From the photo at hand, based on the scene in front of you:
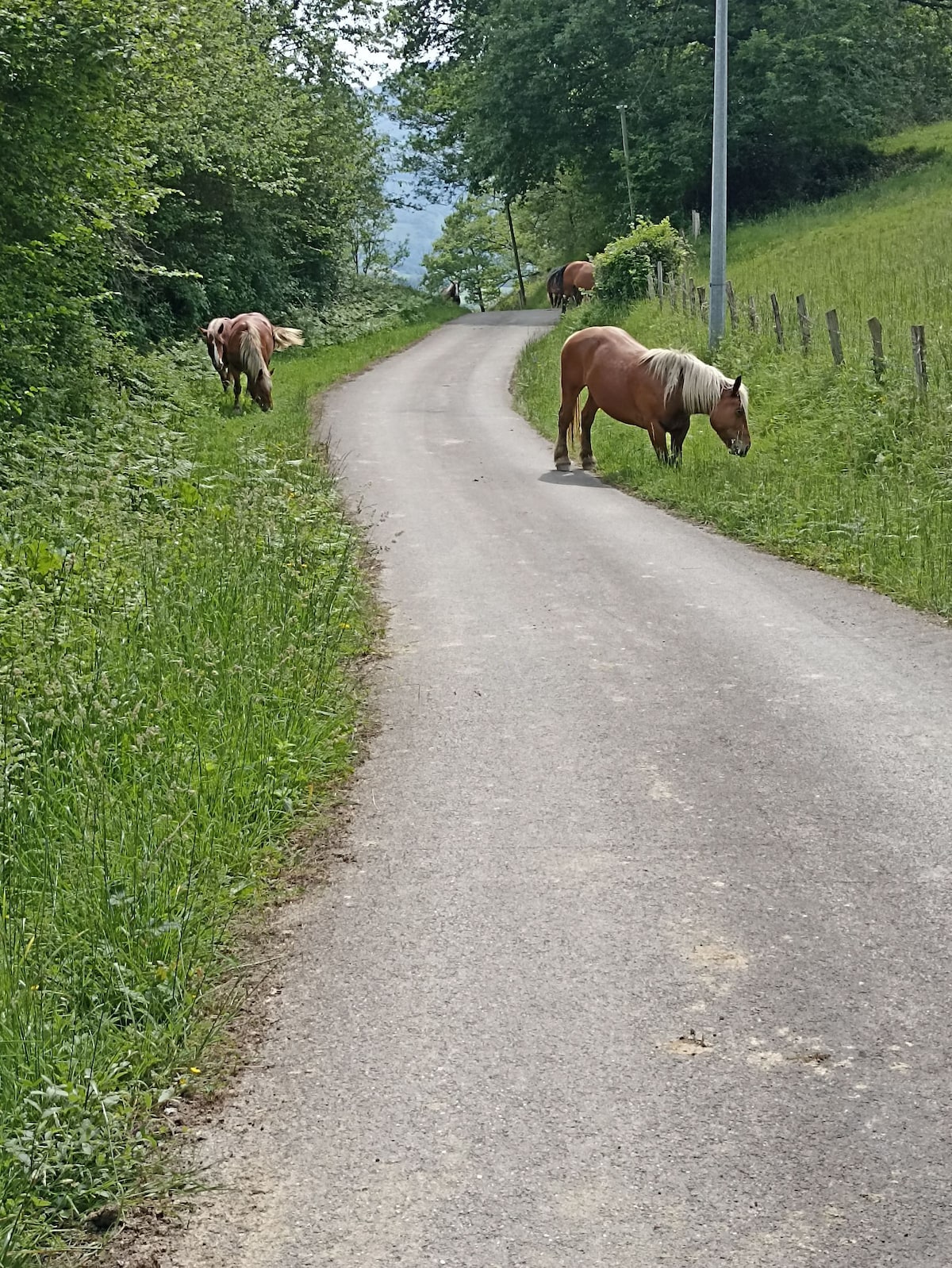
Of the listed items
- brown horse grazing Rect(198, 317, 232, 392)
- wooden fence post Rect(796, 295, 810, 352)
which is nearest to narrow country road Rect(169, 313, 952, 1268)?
wooden fence post Rect(796, 295, 810, 352)

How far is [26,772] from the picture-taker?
588 centimetres

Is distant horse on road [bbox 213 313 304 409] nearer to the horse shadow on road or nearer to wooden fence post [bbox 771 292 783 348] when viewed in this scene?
the horse shadow on road

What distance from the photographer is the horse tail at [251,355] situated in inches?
811

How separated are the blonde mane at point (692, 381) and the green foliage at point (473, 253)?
7057 cm

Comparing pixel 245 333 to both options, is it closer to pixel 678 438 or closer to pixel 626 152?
pixel 678 438

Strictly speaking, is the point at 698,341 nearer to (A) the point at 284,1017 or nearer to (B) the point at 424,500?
(B) the point at 424,500

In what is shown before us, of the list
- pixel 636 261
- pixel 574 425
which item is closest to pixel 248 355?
pixel 574 425

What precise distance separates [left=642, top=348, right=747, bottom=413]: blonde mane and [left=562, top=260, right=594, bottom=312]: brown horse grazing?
2988cm

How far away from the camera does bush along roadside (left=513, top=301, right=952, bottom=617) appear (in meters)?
10.8

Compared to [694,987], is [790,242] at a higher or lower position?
higher

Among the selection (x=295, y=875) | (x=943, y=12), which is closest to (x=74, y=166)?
(x=295, y=875)

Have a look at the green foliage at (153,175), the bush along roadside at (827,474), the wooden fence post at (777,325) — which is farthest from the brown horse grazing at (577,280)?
the bush along roadside at (827,474)

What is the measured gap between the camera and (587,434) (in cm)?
1723

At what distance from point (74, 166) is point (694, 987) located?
1274 cm
